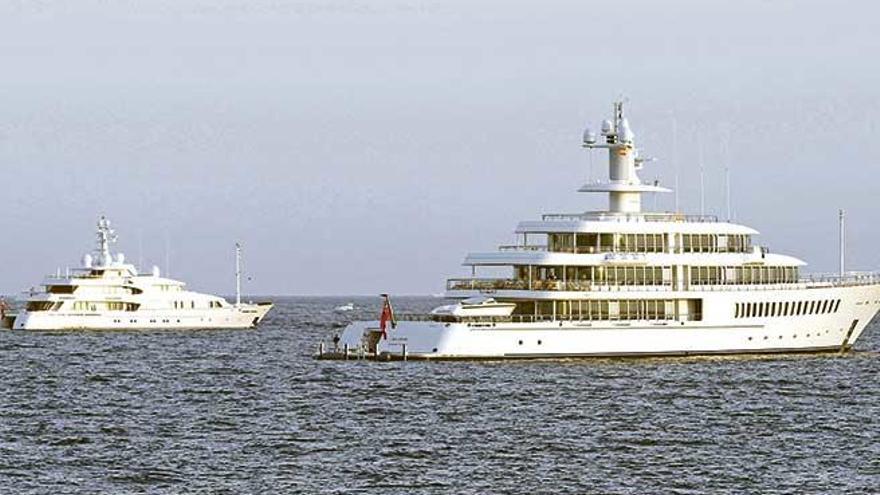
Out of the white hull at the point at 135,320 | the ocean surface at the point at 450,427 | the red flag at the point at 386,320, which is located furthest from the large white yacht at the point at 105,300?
the red flag at the point at 386,320

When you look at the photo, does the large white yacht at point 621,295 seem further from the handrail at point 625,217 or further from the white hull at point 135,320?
the white hull at point 135,320

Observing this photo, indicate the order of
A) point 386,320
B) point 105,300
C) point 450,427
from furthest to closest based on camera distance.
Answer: point 105,300
point 386,320
point 450,427

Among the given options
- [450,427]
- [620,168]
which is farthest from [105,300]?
[450,427]

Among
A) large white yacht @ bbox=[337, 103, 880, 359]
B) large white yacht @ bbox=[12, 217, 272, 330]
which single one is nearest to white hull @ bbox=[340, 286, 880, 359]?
large white yacht @ bbox=[337, 103, 880, 359]

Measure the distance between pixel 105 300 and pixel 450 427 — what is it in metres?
93.2

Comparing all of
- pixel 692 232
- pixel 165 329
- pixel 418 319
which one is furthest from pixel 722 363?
pixel 165 329

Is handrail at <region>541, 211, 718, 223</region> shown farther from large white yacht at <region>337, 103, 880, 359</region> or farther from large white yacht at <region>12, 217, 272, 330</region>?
large white yacht at <region>12, 217, 272, 330</region>

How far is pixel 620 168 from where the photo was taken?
96438mm

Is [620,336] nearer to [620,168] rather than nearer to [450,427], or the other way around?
[620,168]

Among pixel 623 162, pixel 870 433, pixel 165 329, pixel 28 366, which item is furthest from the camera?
pixel 165 329

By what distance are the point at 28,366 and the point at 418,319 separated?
25.1 meters

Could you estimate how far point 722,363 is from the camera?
91.7 meters

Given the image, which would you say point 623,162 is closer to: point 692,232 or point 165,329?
point 692,232

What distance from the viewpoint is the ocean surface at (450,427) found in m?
52.2
